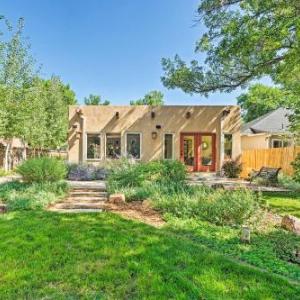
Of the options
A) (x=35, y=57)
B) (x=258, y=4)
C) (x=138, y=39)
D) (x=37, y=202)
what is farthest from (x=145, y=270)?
(x=35, y=57)

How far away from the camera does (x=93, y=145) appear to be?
1767 cm

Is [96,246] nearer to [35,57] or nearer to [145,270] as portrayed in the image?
[145,270]

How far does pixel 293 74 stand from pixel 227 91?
3855mm

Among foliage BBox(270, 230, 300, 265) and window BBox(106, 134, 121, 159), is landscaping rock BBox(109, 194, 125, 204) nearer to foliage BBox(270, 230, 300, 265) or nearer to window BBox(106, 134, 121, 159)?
foliage BBox(270, 230, 300, 265)

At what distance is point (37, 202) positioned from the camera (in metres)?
7.62

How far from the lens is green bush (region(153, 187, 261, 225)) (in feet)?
20.6

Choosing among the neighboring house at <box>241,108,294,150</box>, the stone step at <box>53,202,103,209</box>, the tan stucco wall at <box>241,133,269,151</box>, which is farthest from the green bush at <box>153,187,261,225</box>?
the tan stucco wall at <box>241,133,269,151</box>

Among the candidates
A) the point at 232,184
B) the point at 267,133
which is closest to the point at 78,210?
the point at 232,184

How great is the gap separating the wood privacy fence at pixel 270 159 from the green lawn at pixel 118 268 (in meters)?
13.0

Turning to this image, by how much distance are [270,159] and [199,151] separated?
399 cm

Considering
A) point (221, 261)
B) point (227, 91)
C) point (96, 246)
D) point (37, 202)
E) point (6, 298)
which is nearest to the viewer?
point (6, 298)

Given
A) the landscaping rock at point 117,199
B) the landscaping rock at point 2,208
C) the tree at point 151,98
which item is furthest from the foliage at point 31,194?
the tree at point 151,98

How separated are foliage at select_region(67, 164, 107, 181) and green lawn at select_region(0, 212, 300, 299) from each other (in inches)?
331

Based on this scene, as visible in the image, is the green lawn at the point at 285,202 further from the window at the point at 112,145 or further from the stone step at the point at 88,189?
the window at the point at 112,145
